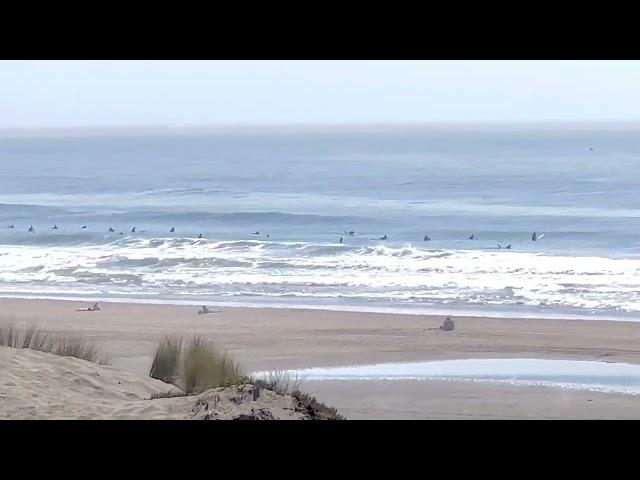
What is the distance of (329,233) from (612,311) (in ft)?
24.4

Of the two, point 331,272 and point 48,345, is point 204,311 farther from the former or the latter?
point 48,345

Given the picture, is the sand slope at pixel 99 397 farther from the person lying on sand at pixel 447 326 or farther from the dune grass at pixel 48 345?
the person lying on sand at pixel 447 326

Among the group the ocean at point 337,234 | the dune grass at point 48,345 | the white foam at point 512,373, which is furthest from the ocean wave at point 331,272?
the dune grass at point 48,345

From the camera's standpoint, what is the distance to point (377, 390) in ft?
21.2

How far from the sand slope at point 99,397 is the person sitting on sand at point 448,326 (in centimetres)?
417

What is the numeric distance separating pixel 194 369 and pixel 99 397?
590 mm

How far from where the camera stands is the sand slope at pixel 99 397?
406cm

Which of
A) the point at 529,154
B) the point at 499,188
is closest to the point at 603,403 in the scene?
the point at 499,188

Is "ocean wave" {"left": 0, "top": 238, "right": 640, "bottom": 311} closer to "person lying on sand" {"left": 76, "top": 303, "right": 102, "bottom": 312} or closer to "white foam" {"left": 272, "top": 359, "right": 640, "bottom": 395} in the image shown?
"person lying on sand" {"left": 76, "top": 303, "right": 102, "bottom": 312}

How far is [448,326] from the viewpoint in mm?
8945

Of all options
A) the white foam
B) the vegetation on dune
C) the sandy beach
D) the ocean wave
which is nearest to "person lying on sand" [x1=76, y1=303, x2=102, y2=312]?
the sandy beach

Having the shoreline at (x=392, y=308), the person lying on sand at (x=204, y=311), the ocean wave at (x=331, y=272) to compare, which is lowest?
the person lying on sand at (x=204, y=311)

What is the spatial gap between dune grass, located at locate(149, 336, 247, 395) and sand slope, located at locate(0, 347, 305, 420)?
0.37 ft

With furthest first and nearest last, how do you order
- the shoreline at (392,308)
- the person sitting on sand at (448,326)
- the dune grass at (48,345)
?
the shoreline at (392,308) < the person sitting on sand at (448,326) < the dune grass at (48,345)
